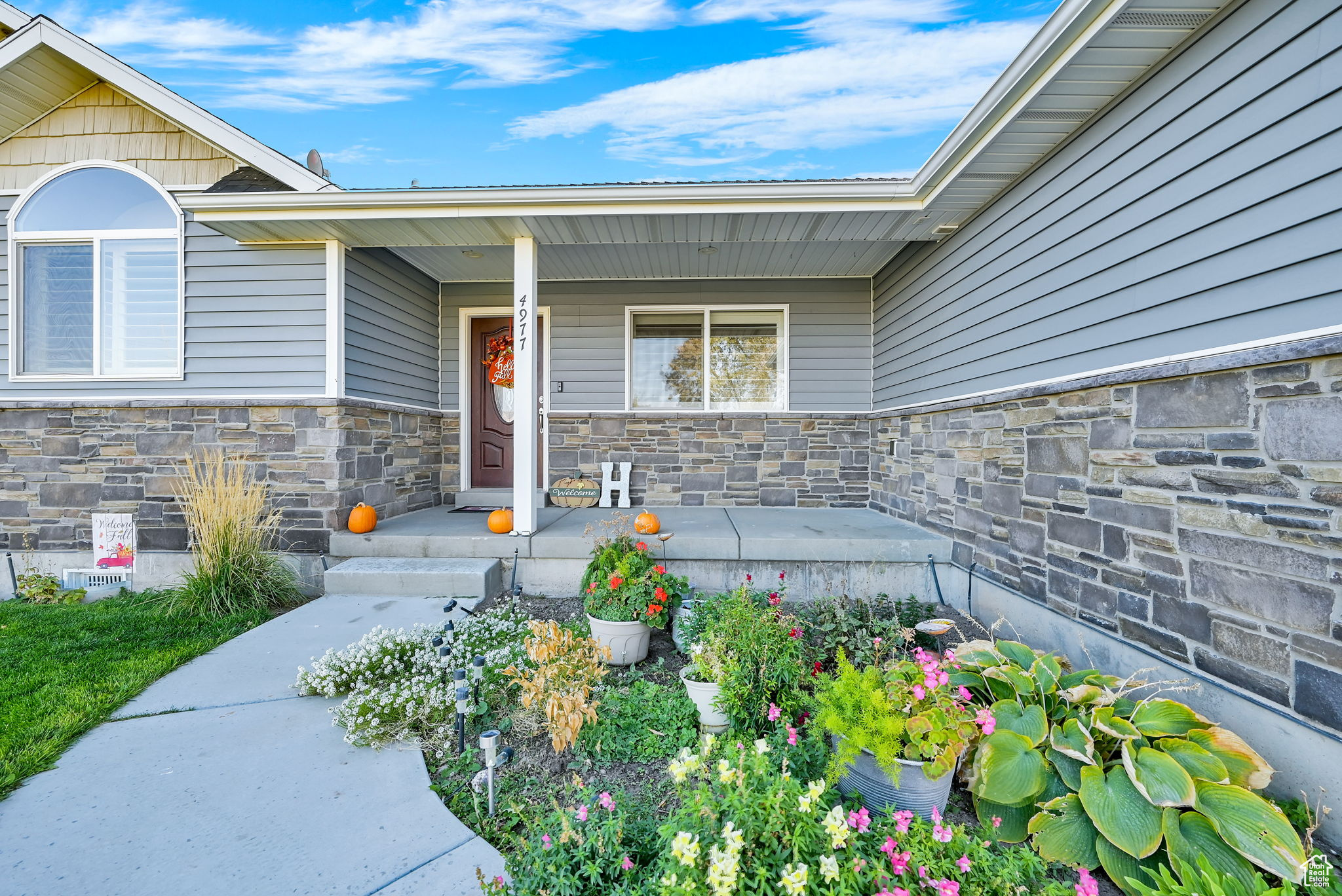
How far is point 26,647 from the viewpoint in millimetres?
3082

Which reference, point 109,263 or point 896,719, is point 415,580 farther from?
point 109,263

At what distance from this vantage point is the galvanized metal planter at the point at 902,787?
5.50 feet

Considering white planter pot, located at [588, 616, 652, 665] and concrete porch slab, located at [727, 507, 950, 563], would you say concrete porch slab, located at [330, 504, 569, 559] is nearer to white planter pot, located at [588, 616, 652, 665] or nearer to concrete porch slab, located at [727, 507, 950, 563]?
white planter pot, located at [588, 616, 652, 665]

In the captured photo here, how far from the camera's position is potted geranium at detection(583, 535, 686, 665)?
2908 mm

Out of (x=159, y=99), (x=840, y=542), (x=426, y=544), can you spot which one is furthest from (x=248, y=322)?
(x=840, y=542)

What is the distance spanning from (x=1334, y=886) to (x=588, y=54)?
8.59 m

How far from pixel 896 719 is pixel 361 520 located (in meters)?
4.16

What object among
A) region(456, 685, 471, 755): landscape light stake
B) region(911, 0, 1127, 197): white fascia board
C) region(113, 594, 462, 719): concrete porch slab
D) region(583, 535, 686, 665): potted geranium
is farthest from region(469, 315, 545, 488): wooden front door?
region(911, 0, 1127, 197): white fascia board

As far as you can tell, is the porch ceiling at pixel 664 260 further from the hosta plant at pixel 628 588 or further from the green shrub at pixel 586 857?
the green shrub at pixel 586 857

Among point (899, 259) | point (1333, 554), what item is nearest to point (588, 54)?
point (899, 259)

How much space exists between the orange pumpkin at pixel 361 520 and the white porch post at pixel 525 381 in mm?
1201

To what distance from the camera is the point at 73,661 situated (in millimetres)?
2900

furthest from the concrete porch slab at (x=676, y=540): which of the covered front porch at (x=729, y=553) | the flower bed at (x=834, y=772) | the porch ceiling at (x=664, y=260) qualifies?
the porch ceiling at (x=664, y=260)

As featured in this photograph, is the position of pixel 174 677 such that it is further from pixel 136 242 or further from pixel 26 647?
pixel 136 242
